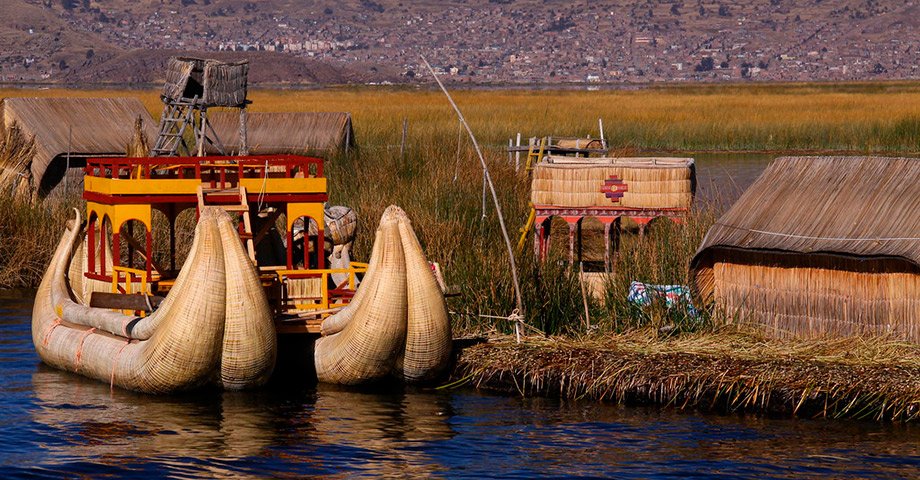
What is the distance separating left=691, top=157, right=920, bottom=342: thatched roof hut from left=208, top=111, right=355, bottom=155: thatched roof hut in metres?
17.5

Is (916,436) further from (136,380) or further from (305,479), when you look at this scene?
(136,380)

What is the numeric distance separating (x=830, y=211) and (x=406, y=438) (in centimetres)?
415

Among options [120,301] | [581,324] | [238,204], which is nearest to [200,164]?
[238,204]

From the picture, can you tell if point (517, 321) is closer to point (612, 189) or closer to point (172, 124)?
point (612, 189)

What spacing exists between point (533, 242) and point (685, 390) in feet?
17.4

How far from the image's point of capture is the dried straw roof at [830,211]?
1280cm

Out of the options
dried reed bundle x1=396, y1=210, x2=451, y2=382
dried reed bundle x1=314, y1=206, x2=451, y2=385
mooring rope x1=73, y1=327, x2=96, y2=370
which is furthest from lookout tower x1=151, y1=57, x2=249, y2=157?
dried reed bundle x1=396, y1=210, x2=451, y2=382

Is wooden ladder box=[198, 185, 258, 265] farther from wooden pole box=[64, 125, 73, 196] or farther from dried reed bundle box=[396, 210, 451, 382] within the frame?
wooden pole box=[64, 125, 73, 196]

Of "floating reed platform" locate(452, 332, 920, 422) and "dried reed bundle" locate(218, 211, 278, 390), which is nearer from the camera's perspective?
"floating reed platform" locate(452, 332, 920, 422)

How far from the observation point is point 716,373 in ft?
40.7

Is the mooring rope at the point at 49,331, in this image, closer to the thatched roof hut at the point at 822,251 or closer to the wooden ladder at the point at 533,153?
the thatched roof hut at the point at 822,251

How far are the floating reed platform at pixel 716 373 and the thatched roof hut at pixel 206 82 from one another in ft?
47.5

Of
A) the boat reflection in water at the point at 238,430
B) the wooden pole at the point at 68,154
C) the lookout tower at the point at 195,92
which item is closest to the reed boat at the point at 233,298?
the boat reflection in water at the point at 238,430

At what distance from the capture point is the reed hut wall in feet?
56.6
